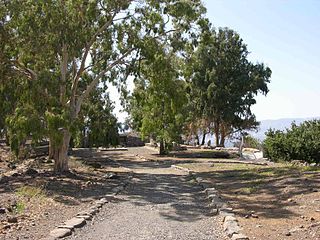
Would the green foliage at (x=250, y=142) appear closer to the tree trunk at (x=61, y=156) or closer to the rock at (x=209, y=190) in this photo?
the tree trunk at (x=61, y=156)

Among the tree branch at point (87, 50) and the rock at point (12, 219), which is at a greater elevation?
the tree branch at point (87, 50)

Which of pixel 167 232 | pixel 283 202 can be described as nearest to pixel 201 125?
pixel 283 202

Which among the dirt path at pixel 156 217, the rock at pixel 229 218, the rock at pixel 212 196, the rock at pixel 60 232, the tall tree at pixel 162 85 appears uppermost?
the tall tree at pixel 162 85

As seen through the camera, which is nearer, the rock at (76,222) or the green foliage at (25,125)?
the rock at (76,222)

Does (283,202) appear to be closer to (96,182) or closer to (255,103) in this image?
(96,182)

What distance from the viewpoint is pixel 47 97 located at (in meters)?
16.8

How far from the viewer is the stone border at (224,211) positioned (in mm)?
8252

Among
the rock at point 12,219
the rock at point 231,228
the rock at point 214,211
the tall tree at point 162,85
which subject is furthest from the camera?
the tall tree at point 162,85

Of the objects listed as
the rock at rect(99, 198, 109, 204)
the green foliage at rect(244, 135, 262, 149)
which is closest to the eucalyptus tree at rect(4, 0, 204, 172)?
the rock at rect(99, 198, 109, 204)

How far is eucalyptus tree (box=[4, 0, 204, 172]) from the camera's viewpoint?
54.1 ft

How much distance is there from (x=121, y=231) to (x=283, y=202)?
512cm

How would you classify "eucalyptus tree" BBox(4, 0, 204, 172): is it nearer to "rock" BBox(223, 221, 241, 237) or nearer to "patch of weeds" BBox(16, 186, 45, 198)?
"patch of weeds" BBox(16, 186, 45, 198)

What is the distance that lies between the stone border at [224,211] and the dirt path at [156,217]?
190 mm

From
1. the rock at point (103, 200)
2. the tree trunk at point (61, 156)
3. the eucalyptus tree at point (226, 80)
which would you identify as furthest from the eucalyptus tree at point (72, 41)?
the eucalyptus tree at point (226, 80)
